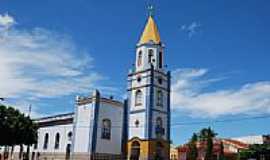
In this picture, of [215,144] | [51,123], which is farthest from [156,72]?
[215,144]

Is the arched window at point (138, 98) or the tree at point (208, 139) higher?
the arched window at point (138, 98)

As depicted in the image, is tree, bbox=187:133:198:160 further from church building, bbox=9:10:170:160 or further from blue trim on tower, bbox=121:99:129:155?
blue trim on tower, bbox=121:99:129:155

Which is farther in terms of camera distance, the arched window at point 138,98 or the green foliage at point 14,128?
the arched window at point 138,98

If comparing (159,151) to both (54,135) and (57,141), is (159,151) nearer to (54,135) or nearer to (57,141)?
(57,141)

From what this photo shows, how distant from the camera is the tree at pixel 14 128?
39.6 metres

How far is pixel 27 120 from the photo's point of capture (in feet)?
141

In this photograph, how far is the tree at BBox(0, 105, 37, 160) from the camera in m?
39.6

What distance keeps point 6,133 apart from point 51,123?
1177 centimetres

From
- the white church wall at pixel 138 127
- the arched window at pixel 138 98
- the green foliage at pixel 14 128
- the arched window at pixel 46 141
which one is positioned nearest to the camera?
the green foliage at pixel 14 128

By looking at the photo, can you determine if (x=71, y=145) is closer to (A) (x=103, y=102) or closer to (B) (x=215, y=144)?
(A) (x=103, y=102)

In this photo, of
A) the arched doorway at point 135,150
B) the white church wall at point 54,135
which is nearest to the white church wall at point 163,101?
the arched doorway at point 135,150

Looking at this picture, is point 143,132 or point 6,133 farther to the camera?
point 143,132

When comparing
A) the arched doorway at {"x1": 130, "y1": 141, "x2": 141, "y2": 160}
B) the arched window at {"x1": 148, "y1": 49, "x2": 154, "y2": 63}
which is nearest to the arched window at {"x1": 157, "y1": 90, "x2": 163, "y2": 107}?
the arched window at {"x1": 148, "y1": 49, "x2": 154, "y2": 63}

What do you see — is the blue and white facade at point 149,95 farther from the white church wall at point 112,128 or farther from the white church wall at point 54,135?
the white church wall at point 54,135
